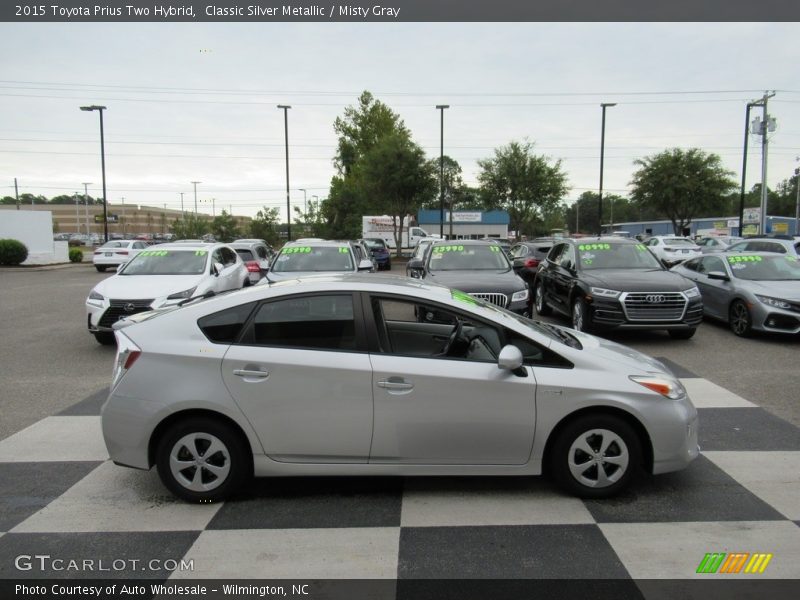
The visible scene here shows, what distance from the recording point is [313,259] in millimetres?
11703

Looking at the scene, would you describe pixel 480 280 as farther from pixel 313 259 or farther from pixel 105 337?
pixel 105 337

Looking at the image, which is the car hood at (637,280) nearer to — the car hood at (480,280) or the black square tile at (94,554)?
the car hood at (480,280)

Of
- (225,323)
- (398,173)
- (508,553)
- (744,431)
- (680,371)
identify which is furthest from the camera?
(398,173)

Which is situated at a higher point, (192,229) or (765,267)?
(192,229)

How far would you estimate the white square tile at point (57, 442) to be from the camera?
16.6 feet

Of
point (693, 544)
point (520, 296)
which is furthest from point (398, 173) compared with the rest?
A: point (693, 544)

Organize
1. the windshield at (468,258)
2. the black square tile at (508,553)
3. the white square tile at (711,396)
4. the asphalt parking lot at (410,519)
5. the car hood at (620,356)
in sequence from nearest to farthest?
the black square tile at (508,553) < the asphalt parking lot at (410,519) < the car hood at (620,356) < the white square tile at (711,396) < the windshield at (468,258)

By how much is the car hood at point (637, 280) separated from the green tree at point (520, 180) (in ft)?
91.6

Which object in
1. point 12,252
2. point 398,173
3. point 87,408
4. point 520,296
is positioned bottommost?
point 87,408

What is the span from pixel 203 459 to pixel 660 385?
313 centimetres

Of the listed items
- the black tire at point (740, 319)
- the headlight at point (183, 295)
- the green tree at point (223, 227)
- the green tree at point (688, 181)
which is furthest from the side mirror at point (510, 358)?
the green tree at point (223, 227)

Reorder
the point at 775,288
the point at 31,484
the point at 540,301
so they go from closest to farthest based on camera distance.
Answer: the point at 31,484, the point at 775,288, the point at 540,301

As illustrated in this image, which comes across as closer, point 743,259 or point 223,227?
point 743,259

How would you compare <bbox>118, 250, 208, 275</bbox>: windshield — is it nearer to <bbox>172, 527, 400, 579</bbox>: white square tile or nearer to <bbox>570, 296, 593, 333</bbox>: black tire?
<bbox>570, 296, 593, 333</bbox>: black tire
